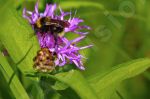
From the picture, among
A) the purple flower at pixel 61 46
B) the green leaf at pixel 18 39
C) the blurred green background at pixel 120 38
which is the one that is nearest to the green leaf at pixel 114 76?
the purple flower at pixel 61 46

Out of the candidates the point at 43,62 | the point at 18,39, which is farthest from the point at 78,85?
the point at 18,39

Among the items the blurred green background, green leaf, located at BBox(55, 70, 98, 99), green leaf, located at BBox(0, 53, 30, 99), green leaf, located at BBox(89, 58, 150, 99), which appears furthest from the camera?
the blurred green background

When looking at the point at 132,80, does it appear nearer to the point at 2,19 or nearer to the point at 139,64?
the point at 139,64

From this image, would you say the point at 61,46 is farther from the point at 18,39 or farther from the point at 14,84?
the point at 14,84

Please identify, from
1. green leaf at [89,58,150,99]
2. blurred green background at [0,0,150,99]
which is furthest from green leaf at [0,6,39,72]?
blurred green background at [0,0,150,99]

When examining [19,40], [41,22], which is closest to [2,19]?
[19,40]

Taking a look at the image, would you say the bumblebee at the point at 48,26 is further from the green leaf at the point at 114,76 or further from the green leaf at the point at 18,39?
the green leaf at the point at 114,76

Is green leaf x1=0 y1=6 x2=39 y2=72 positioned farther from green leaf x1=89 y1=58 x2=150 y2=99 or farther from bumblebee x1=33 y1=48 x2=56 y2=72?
green leaf x1=89 y1=58 x2=150 y2=99
